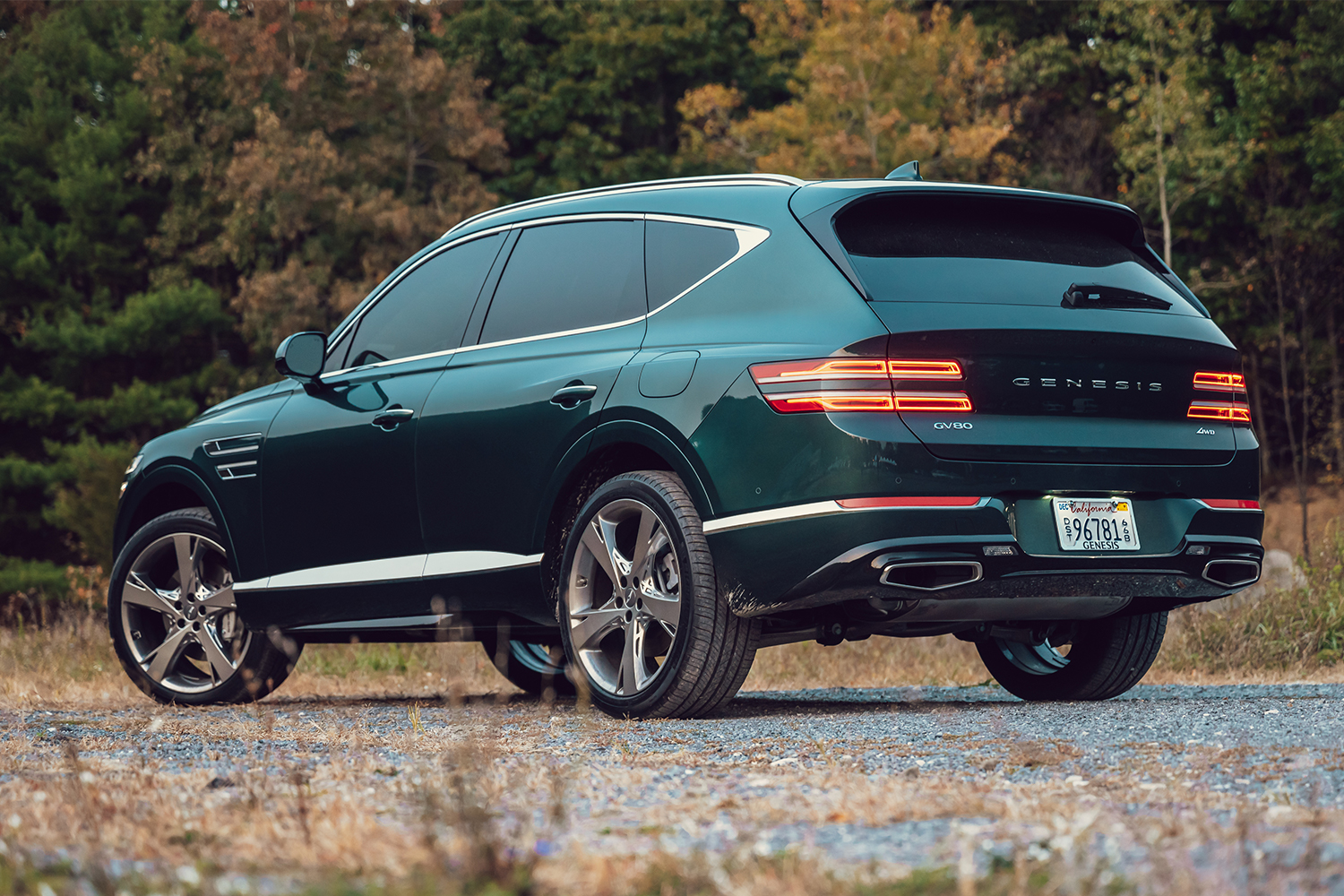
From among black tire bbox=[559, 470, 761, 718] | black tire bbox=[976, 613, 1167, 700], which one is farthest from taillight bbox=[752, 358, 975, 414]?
black tire bbox=[976, 613, 1167, 700]

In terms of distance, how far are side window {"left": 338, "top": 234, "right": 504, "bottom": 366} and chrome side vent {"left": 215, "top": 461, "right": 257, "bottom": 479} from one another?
25.7 inches

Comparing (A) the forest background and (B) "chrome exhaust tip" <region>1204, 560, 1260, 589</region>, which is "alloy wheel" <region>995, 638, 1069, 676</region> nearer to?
(B) "chrome exhaust tip" <region>1204, 560, 1260, 589</region>

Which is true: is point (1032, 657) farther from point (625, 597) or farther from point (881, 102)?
point (881, 102)

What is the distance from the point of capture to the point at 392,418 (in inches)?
257

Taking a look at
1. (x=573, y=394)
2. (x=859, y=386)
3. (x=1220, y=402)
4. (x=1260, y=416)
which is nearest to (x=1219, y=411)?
(x=1220, y=402)

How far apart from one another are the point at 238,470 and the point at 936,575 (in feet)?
11.8

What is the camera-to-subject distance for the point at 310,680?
9.36 m

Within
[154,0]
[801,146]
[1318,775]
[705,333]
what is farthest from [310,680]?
[154,0]

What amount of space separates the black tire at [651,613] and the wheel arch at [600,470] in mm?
93

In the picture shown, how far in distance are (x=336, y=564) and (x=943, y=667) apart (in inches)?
168

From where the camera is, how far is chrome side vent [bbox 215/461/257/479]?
716 centimetres

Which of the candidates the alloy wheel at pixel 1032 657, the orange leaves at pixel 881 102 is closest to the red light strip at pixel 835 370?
the alloy wheel at pixel 1032 657

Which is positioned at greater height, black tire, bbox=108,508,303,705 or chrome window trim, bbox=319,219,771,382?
chrome window trim, bbox=319,219,771,382

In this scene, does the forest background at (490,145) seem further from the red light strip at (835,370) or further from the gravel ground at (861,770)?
the red light strip at (835,370)
